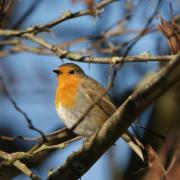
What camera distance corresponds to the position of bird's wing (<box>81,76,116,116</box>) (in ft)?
16.4

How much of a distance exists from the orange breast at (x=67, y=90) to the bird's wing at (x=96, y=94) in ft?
0.29

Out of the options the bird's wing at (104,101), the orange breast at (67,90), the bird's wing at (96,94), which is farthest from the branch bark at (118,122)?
the orange breast at (67,90)

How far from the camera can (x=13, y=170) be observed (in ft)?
16.7

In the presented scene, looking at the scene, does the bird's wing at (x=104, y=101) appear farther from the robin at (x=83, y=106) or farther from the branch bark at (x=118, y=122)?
the branch bark at (x=118, y=122)

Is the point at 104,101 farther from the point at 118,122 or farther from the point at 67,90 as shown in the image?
the point at 118,122

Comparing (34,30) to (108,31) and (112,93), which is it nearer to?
(108,31)

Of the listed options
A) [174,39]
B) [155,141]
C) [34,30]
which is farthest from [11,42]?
[174,39]

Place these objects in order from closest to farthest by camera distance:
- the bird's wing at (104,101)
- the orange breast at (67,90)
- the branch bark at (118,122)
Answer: the branch bark at (118,122)
the bird's wing at (104,101)
the orange breast at (67,90)

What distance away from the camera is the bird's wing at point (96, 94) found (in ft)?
16.4

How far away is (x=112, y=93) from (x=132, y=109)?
9.20 feet

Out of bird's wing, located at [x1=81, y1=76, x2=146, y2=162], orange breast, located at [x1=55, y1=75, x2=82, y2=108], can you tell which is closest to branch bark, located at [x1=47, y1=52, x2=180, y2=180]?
bird's wing, located at [x1=81, y1=76, x2=146, y2=162]

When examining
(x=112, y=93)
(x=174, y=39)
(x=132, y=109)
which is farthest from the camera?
(x=112, y=93)

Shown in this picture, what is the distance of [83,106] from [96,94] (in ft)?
0.74

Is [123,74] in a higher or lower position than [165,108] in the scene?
higher
